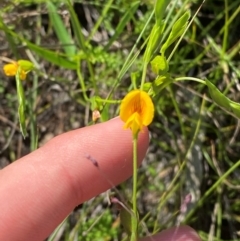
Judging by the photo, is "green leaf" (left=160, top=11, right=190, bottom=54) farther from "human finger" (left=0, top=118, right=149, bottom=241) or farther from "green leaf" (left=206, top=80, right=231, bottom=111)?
"human finger" (left=0, top=118, right=149, bottom=241)

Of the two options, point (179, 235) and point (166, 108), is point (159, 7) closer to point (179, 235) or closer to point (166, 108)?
point (179, 235)

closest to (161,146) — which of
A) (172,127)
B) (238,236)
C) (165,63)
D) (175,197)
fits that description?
(172,127)

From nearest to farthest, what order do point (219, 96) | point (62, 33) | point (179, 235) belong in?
point (219, 96), point (179, 235), point (62, 33)

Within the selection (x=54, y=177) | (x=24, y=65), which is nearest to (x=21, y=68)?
(x=24, y=65)

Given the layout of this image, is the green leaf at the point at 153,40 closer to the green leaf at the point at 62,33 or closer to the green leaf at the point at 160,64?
the green leaf at the point at 160,64

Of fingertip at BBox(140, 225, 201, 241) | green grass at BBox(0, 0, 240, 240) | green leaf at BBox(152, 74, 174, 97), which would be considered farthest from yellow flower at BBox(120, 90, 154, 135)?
green grass at BBox(0, 0, 240, 240)
